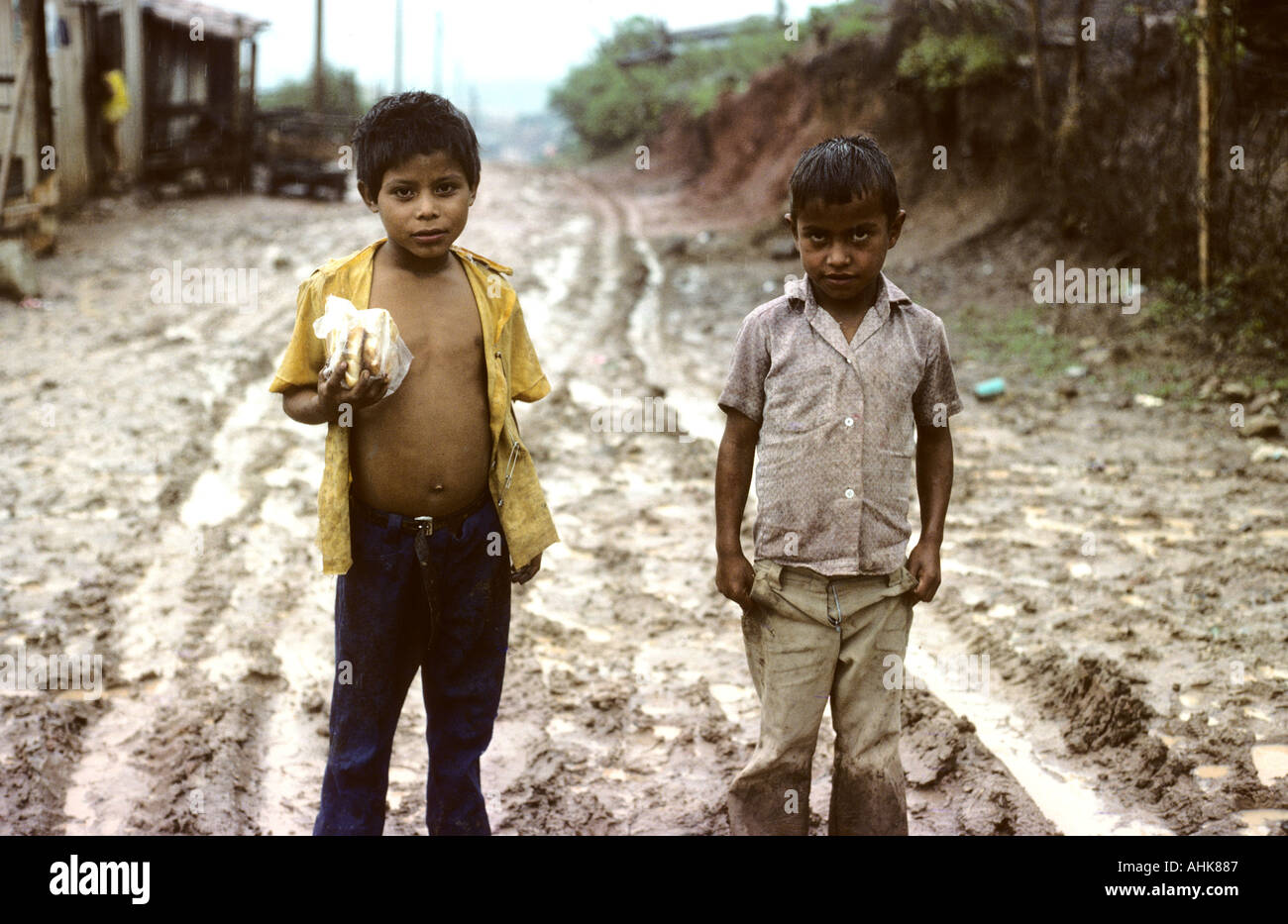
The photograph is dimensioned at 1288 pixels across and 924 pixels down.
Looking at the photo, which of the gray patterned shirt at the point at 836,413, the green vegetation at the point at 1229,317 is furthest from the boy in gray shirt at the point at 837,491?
the green vegetation at the point at 1229,317

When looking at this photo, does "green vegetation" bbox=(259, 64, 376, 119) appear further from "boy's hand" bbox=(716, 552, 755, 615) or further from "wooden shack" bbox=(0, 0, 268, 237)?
"boy's hand" bbox=(716, 552, 755, 615)

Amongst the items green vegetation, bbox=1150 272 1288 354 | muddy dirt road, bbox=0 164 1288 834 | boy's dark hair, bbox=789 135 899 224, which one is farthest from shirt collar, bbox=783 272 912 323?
green vegetation, bbox=1150 272 1288 354

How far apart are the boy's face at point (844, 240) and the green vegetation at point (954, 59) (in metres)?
9.86

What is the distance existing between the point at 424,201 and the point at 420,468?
1.71ft

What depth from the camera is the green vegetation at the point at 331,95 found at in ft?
99.3

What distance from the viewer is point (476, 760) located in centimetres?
268

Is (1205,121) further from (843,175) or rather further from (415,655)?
(415,655)

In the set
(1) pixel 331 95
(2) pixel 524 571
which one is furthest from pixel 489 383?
(1) pixel 331 95

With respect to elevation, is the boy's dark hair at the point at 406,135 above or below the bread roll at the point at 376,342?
above

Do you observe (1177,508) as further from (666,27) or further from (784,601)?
(666,27)

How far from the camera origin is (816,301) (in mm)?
2508

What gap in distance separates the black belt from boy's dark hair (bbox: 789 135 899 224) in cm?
88

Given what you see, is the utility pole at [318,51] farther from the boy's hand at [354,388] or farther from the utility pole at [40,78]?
the boy's hand at [354,388]

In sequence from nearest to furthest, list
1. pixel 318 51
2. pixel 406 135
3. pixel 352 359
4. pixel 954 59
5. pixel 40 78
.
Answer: pixel 352 359, pixel 406 135, pixel 954 59, pixel 40 78, pixel 318 51
